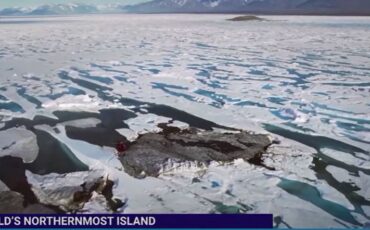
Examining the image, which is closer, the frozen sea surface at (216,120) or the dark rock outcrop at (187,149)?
the frozen sea surface at (216,120)

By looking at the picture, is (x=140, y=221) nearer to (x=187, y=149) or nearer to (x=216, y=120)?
(x=187, y=149)

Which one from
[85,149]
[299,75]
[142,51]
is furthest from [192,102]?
[142,51]

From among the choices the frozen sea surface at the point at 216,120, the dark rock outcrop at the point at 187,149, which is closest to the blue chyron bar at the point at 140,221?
the frozen sea surface at the point at 216,120

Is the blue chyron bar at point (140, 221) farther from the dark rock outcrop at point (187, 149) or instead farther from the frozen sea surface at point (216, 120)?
the dark rock outcrop at point (187, 149)

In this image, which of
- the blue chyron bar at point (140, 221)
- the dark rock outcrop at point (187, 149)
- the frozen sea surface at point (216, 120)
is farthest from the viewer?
the dark rock outcrop at point (187, 149)

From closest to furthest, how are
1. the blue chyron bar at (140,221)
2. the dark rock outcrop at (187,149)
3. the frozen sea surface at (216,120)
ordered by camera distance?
the blue chyron bar at (140,221) < the frozen sea surface at (216,120) < the dark rock outcrop at (187,149)

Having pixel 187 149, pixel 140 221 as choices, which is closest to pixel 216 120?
pixel 187 149

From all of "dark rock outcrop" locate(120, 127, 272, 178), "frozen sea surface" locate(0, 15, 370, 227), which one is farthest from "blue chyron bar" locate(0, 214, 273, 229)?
"dark rock outcrop" locate(120, 127, 272, 178)
